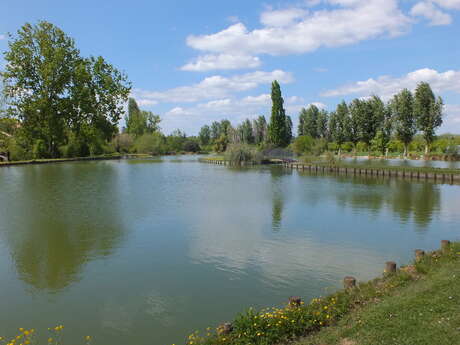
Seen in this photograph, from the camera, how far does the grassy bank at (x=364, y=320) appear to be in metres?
4.82

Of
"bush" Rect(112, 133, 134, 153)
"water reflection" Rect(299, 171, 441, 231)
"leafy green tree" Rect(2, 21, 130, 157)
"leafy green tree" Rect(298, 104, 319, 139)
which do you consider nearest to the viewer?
"water reflection" Rect(299, 171, 441, 231)

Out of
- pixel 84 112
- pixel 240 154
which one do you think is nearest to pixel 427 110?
pixel 240 154

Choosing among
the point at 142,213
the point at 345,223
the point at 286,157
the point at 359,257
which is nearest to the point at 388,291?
the point at 359,257

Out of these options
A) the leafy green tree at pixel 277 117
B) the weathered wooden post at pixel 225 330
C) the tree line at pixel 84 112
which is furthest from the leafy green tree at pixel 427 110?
the weathered wooden post at pixel 225 330

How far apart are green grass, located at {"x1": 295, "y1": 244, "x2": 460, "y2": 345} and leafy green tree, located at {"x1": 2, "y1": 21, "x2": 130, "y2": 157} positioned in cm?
4449

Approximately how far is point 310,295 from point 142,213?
1076cm

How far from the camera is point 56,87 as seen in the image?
42.9 meters

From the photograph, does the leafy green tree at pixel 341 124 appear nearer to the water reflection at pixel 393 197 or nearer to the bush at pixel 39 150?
the water reflection at pixel 393 197

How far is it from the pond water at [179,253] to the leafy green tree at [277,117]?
148 feet

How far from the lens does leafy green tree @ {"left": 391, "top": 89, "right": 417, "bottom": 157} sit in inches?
2256

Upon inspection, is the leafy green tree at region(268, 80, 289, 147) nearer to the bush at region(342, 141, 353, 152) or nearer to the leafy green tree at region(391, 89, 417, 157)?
the leafy green tree at region(391, 89, 417, 157)

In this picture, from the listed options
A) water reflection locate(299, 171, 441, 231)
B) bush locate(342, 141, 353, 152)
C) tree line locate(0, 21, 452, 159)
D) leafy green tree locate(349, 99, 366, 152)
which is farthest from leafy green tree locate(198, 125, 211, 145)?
water reflection locate(299, 171, 441, 231)

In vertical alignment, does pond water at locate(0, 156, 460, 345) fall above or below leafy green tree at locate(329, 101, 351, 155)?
below

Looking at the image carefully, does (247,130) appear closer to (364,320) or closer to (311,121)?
(311,121)
